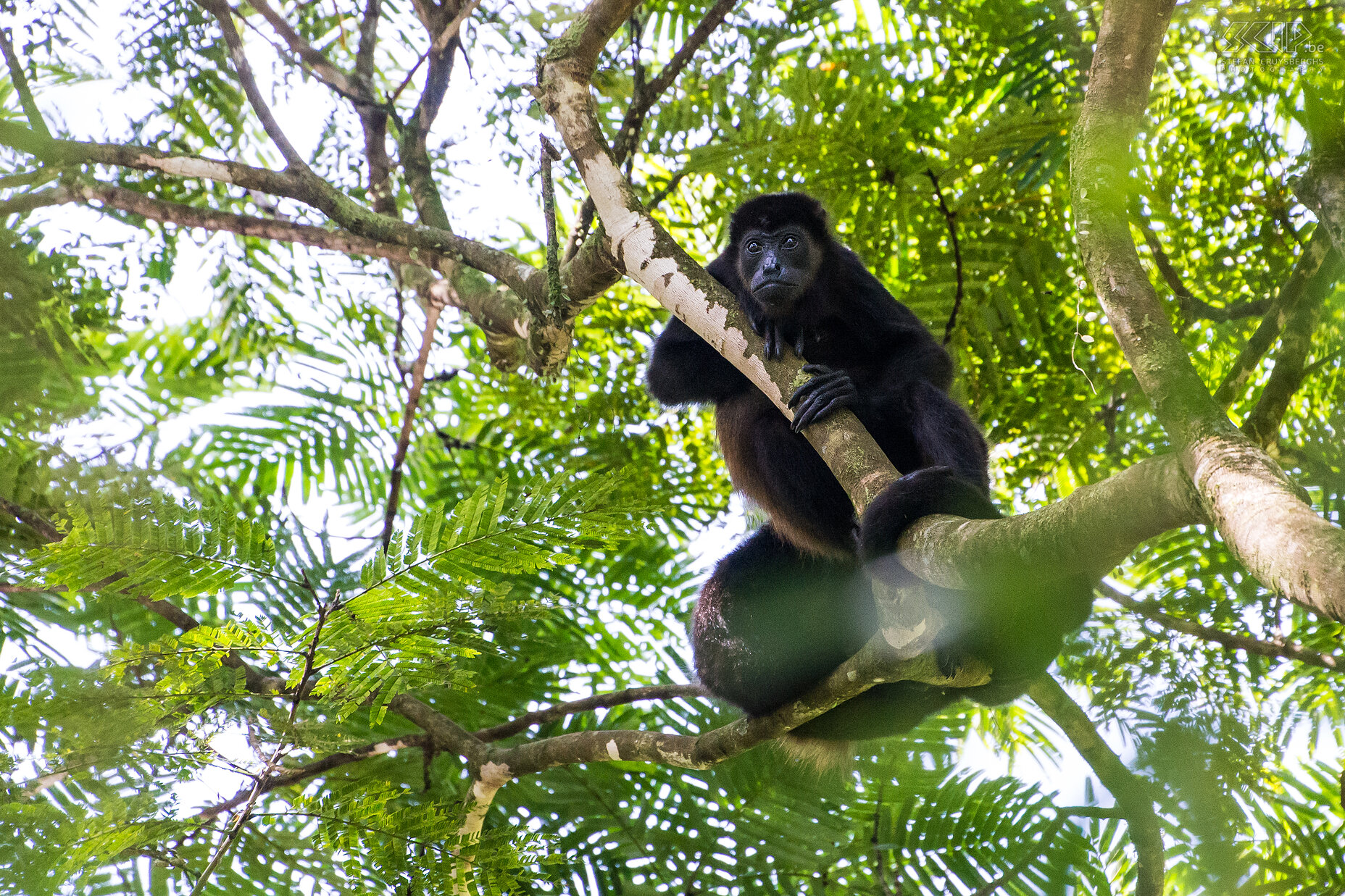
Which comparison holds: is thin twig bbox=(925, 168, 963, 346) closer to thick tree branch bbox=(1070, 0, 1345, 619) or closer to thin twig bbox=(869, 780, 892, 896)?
thick tree branch bbox=(1070, 0, 1345, 619)

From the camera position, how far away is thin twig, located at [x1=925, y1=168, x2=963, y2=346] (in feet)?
13.2

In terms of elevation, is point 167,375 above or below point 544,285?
above

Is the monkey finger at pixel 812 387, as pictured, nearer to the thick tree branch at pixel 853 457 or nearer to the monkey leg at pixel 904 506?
the thick tree branch at pixel 853 457

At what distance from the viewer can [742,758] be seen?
4082 millimetres

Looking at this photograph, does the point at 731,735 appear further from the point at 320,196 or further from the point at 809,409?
the point at 320,196

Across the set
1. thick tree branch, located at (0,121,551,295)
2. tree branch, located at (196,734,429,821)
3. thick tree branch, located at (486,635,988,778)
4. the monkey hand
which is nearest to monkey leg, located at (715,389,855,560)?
thick tree branch, located at (486,635,988,778)

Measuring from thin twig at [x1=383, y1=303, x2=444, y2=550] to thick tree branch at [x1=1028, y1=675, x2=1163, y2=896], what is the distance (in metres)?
3.02

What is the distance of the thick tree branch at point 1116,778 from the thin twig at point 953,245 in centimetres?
158

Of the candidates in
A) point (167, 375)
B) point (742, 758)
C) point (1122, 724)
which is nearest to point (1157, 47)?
point (1122, 724)

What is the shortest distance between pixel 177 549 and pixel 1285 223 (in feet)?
13.9

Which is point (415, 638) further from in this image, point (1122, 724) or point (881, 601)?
point (1122, 724)

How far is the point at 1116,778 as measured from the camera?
3.44 m

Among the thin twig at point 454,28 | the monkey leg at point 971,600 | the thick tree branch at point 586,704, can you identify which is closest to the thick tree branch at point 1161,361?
the monkey leg at point 971,600

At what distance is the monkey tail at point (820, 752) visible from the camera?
387 centimetres
